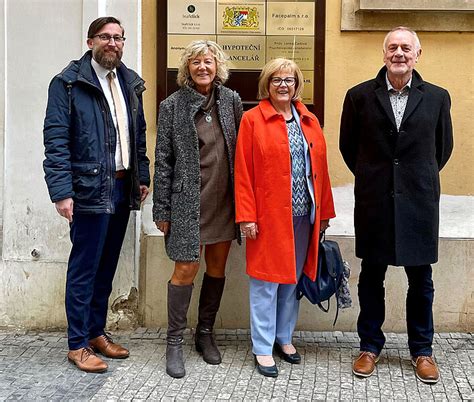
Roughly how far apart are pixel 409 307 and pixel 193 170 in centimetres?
159

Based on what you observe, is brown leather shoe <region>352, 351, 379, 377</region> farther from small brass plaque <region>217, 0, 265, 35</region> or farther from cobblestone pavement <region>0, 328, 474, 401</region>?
small brass plaque <region>217, 0, 265, 35</region>

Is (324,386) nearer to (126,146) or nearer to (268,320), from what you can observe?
(268,320)

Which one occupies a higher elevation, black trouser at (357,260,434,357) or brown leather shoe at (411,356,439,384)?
black trouser at (357,260,434,357)

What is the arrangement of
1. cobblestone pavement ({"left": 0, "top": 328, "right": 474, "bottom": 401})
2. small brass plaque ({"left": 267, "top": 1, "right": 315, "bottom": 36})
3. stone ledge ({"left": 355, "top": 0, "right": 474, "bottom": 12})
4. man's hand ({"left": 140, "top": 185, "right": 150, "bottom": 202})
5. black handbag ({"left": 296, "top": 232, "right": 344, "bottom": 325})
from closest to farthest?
cobblestone pavement ({"left": 0, "top": 328, "right": 474, "bottom": 401}) → black handbag ({"left": 296, "top": 232, "right": 344, "bottom": 325}) → man's hand ({"left": 140, "top": 185, "right": 150, "bottom": 202}) → stone ledge ({"left": 355, "top": 0, "right": 474, "bottom": 12}) → small brass plaque ({"left": 267, "top": 1, "right": 315, "bottom": 36})

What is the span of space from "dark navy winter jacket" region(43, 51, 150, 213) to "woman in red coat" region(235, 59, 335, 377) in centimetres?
81

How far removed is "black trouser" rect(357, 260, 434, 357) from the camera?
15.8 ft

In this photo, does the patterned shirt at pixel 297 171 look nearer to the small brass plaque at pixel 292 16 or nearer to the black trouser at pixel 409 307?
the black trouser at pixel 409 307

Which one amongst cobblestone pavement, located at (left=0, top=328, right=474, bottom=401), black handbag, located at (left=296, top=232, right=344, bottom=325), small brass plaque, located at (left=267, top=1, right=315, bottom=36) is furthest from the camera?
small brass plaque, located at (left=267, top=1, right=315, bottom=36)

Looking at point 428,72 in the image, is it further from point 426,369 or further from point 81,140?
point 81,140

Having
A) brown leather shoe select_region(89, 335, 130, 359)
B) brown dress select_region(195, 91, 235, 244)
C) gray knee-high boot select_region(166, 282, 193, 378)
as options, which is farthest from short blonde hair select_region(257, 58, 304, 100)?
brown leather shoe select_region(89, 335, 130, 359)

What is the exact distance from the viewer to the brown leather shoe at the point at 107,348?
5129mm

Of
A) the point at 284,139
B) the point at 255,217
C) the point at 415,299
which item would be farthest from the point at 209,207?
the point at 415,299

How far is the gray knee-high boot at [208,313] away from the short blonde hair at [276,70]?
1.24 meters

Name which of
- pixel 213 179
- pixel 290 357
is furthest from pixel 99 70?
pixel 290 357
